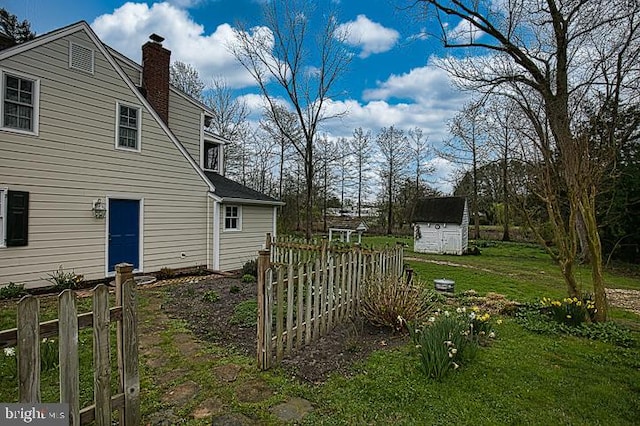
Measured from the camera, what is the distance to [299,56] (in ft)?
46.5

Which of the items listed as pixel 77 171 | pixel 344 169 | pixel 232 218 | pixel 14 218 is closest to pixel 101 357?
pixel 14 218

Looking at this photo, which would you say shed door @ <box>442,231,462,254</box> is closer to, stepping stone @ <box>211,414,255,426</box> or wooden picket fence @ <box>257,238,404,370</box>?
wooden picket fence @ <box>257,238,404,370</box>

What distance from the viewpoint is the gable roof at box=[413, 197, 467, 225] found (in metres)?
21.0

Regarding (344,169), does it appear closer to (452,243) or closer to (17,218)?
(452,243)

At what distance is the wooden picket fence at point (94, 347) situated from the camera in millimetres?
1959

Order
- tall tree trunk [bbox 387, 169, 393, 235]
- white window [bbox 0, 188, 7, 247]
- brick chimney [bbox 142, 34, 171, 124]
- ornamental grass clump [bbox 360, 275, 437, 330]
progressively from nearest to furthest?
ornamental grass clump [bbox 360, 275, 437, 330] → white window [bbox 0, 188, 7, 247] → brick chimney [bbox 142, 34, 171, 124] → tall tree trunk [bbox 387, 169, 393, 235]

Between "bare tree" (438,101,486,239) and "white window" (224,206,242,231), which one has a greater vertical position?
"bare tree" (438,101,486,239)

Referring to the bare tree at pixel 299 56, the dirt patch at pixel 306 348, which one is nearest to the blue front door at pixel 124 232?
the dirt patch at pixel 306 348

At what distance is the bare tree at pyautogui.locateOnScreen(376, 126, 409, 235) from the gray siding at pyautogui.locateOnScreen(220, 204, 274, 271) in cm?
2032

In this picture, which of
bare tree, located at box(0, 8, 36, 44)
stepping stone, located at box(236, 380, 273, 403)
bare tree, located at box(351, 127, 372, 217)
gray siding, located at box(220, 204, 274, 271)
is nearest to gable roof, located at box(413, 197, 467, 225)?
bare tree, located at box(351, 127, 372, 217)

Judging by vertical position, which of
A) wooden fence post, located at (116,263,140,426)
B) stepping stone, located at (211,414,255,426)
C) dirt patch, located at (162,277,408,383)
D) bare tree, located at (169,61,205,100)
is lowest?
dirt patch, located at (162,277,408,383)

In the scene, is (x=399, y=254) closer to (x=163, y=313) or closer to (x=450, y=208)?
(x=163, y=313)

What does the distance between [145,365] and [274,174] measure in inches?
972

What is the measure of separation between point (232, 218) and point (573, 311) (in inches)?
390
